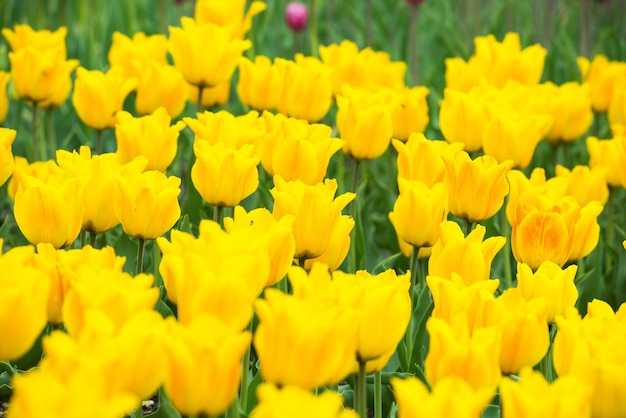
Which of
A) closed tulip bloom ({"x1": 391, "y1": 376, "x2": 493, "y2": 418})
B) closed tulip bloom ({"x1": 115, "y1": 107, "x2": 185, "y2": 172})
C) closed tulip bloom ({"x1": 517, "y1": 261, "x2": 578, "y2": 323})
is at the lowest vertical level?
closed tulip bloom ({"x1": 517, "y1": 261, "x2": 578, "y2": 323})

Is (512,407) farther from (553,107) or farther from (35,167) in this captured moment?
(553,107)

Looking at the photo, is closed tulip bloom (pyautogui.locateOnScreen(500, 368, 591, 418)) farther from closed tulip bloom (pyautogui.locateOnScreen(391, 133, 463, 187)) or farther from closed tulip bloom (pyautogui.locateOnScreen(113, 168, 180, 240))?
closed tulip bloom (pyautogui.locateOnScreen(391, 133, 463, 187))

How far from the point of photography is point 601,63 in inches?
141

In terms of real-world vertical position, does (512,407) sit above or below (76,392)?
below

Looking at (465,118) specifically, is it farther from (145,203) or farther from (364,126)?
(145,203)

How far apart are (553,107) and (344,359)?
76.8 inches

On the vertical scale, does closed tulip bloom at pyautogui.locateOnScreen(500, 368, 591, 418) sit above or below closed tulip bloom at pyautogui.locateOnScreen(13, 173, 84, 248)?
below

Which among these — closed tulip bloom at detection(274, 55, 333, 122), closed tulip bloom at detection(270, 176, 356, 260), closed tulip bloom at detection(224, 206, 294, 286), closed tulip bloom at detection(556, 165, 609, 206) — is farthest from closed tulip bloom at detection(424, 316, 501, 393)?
closed tulip bloom at detection(274, 55, 333, 122)

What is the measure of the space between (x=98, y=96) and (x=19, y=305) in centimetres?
154

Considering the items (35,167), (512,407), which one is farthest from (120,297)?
(35,167)

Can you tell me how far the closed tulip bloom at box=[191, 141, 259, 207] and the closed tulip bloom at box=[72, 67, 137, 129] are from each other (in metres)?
0.74

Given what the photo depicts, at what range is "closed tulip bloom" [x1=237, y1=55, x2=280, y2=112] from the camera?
3.11 m

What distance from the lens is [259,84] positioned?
3.14m

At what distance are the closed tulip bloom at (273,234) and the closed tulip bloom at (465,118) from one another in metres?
1.15
